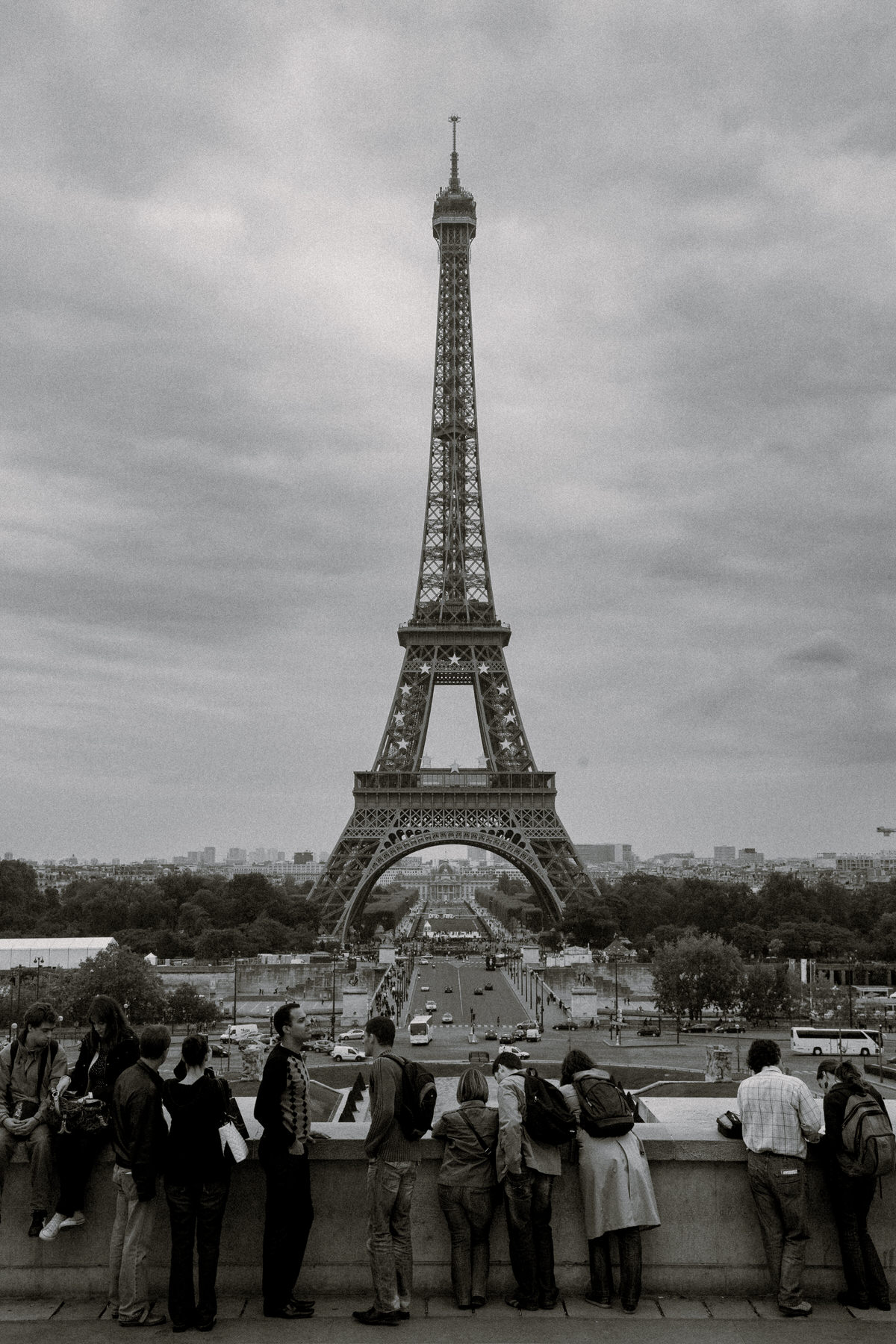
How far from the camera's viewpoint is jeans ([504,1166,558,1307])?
7633 mm

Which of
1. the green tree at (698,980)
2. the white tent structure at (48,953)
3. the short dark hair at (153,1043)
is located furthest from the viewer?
the white tent structure at (48,953)

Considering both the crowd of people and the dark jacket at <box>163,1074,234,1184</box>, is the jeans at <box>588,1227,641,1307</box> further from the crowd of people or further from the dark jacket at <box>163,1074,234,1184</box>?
the dark jacket at <box>163,1074,234,1184</box>

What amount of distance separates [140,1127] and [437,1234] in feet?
6.71

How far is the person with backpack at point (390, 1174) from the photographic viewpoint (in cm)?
752

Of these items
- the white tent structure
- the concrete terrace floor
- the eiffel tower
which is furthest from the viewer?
the eiffel tower

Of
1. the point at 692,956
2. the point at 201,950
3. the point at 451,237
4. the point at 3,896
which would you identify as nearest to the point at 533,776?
the point at 692,956

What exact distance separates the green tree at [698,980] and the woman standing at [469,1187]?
54.5m

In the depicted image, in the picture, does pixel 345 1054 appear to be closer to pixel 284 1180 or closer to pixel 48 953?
pixel 48 953

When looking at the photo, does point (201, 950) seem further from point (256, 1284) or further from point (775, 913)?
point (256, 1284)

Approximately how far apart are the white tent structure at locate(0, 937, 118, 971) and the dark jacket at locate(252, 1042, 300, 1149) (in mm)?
63387

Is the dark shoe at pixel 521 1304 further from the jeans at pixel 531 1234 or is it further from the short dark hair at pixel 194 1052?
the short dark hair at pixel 194 1052

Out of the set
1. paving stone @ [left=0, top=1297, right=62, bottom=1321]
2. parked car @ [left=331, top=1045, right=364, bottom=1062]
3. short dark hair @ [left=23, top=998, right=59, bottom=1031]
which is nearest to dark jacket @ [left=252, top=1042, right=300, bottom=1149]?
short dark hair @ [left=23, top=998, right=59, bottom=1031]

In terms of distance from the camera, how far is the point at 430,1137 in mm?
7988

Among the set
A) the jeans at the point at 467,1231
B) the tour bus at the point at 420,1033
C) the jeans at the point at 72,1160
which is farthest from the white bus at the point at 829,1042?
the jeans at the point at 72,1160
